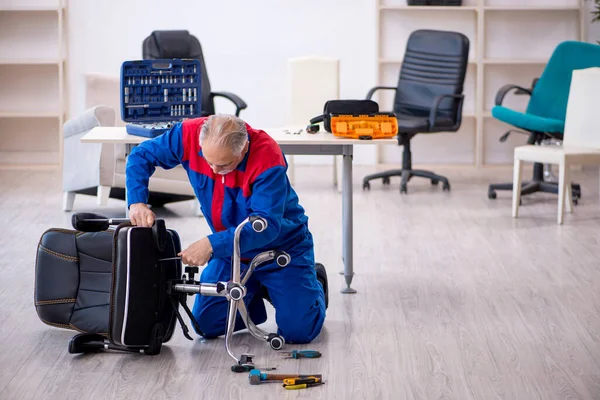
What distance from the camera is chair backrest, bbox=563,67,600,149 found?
239 inches

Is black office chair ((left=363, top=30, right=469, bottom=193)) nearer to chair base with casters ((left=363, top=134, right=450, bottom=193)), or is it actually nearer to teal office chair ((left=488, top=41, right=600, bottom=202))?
chair base with casters ((left=363, top=134, right=450, bottom=193))

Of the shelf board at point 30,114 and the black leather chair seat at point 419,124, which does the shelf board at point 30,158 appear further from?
the black leather chair seat at point 419,124

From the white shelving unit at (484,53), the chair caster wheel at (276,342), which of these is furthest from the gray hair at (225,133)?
the white shelving unit at (484,53)

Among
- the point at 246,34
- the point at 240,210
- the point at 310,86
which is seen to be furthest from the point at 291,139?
the point at 246,34

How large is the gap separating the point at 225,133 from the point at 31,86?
533 centimetres

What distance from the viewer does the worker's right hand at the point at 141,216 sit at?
3420 millimetres

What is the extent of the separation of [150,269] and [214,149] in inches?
19.1

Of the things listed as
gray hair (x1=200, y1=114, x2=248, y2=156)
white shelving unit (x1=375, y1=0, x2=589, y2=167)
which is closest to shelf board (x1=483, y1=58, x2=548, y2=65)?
white shelving unit (x1=375, y1=0, x2=589, y2=167)

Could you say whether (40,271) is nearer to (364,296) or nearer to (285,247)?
(285,247)

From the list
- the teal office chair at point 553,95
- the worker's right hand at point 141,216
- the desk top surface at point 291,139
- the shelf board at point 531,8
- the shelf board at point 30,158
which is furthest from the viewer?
the shelf board at point 30,158

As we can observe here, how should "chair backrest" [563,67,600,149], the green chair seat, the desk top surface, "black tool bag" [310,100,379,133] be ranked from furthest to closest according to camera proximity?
the green chair seat < "chair backrest" [563,67,600,149] < "black tool bag" [310,100,379,133] < the desk top surface

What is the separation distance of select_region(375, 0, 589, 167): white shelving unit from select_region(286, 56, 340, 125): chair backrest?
0.75 metres

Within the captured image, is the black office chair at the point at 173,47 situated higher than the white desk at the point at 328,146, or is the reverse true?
the black office chair at the point at 173,47

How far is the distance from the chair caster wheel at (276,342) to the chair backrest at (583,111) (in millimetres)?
3177
